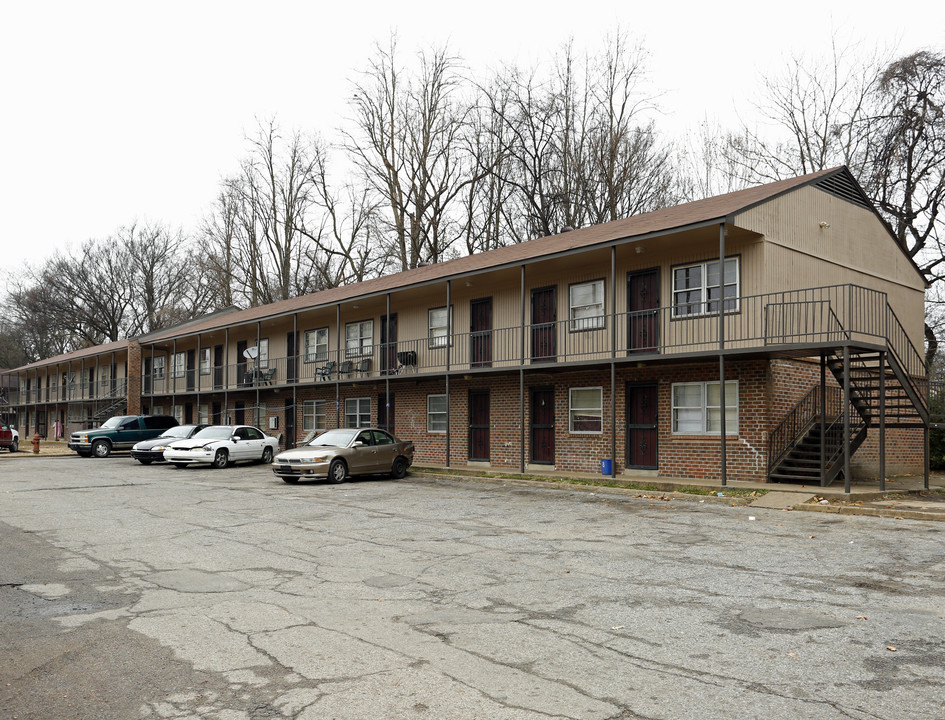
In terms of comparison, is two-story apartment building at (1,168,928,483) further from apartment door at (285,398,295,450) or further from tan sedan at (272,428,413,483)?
apartment door at (285,398,295,450)

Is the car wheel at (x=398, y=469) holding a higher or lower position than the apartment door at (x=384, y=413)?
lower

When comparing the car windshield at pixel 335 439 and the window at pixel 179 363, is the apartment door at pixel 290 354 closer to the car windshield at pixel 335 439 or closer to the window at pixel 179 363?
the car windshield at pixel 335 439

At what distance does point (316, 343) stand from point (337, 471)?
13298 millimetres

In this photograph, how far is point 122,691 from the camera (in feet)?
15.4

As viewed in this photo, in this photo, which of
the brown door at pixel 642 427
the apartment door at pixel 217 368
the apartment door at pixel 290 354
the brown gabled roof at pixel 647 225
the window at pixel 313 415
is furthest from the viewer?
the apartment door at pixel 217 368

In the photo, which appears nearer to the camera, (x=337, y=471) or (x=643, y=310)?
(x=643, y=310)

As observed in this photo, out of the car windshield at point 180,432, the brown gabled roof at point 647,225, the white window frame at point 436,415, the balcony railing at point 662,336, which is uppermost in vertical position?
the brown gabled roof at point 647,225

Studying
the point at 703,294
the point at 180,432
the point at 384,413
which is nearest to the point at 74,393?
the point at 180,432

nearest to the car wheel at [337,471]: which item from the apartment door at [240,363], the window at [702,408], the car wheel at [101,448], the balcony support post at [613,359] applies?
the balcony support post at [613,359]

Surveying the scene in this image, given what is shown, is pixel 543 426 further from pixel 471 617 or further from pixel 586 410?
pixel 471 617

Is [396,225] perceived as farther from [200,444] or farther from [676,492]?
[676,492]

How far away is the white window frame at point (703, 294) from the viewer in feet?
57.4

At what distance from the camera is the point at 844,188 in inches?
Result: 806

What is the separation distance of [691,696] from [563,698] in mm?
760
